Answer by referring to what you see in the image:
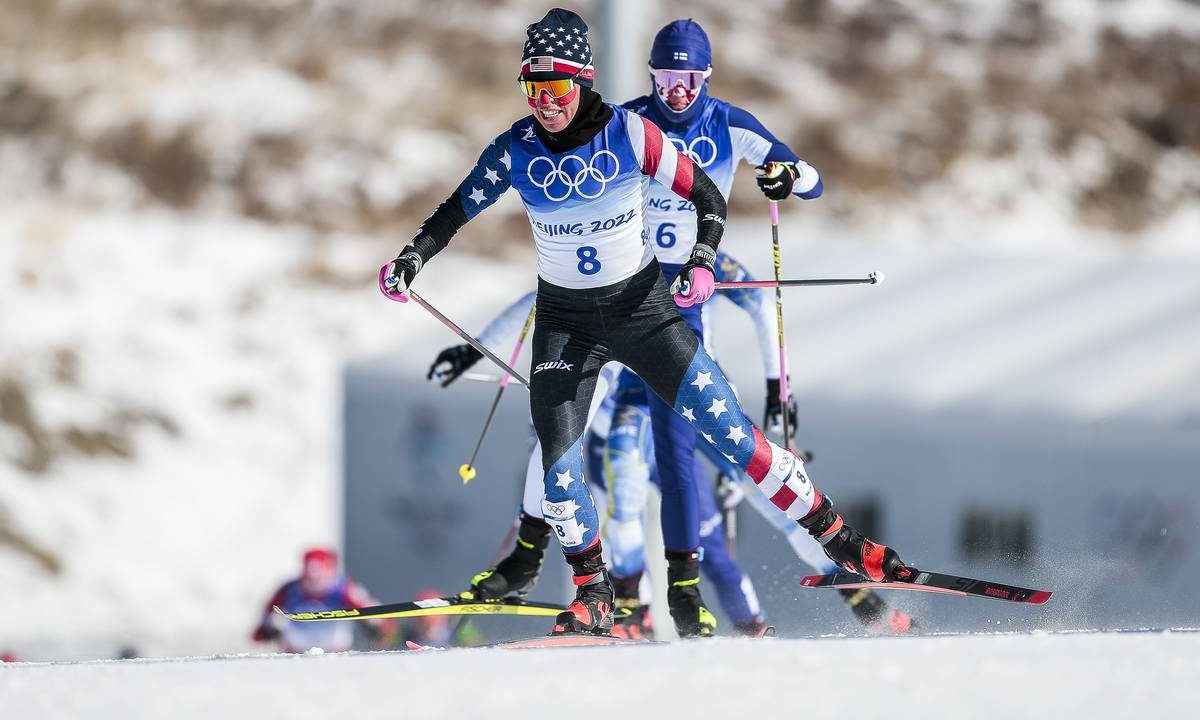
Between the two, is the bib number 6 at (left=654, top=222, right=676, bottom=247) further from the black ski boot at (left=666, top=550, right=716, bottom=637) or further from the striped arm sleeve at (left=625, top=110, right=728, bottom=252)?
the black ski boot at (left=666, top=550, right=716, bottom=637)

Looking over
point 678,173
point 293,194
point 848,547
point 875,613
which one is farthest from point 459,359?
point 293,194

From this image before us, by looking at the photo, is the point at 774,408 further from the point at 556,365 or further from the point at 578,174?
the point at 578,174

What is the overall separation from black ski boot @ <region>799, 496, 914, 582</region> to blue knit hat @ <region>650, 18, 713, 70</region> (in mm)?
1908

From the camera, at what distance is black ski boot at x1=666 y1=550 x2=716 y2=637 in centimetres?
650

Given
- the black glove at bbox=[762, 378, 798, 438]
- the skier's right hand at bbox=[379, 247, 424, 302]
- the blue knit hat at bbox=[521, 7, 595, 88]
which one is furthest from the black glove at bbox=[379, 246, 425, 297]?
the black glove at bbox=[762, 378, 798, 438]

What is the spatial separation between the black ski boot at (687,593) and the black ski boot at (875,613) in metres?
0.94

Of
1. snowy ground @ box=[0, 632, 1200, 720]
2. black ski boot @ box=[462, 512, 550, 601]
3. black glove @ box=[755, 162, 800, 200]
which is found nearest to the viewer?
snowy ground @ box=[0, 632, 1200, 720]

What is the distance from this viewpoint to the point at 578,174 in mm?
5730

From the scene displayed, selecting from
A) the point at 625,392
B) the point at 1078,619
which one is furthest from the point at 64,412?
the point at 1078,619

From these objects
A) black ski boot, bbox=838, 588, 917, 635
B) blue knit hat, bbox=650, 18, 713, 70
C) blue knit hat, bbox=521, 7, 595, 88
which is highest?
blue knit hat, bbox=650, 18, 713, 70

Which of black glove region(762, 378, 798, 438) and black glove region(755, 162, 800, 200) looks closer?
black glove region(755, 162, 800, 200)

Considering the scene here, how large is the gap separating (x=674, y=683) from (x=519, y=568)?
7.63 feet

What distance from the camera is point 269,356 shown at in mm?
20922

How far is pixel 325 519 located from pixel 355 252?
5.87 metres
